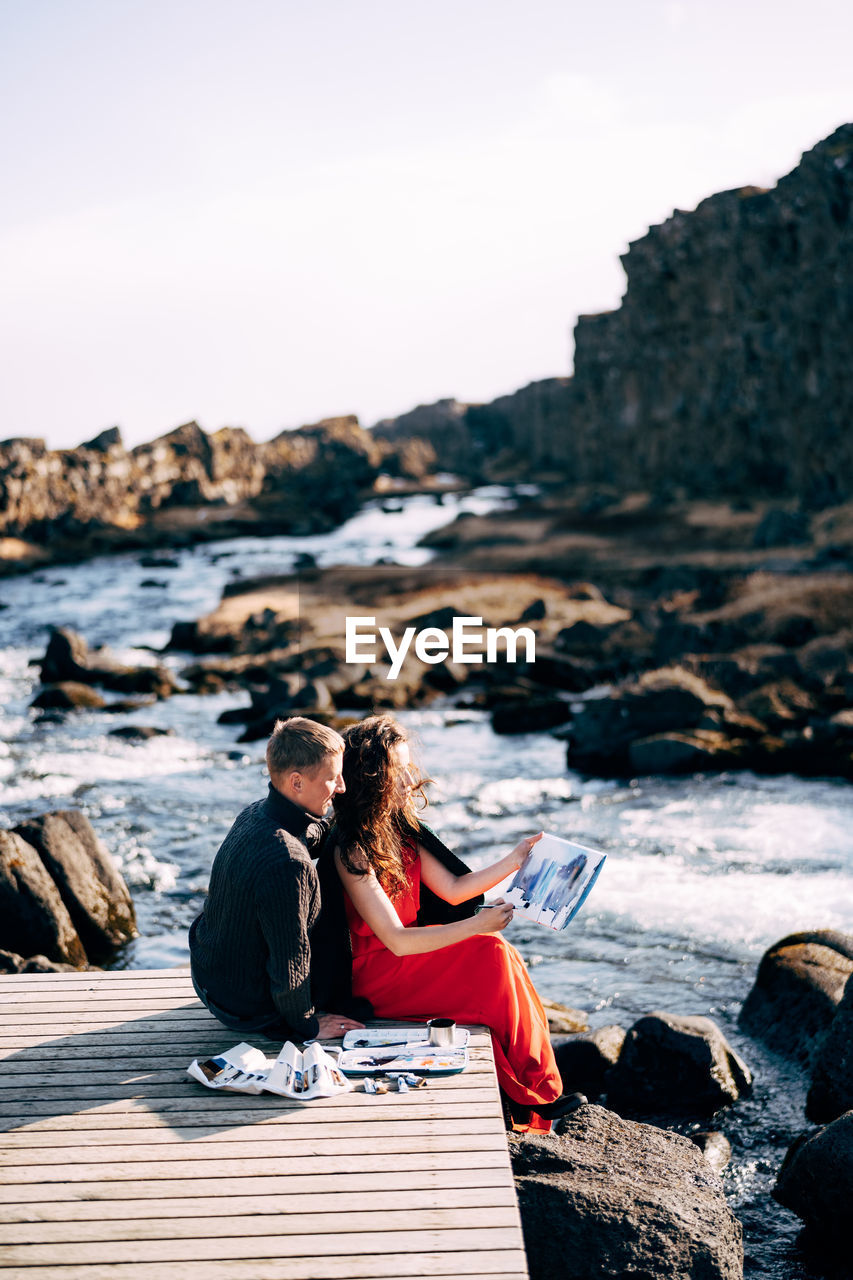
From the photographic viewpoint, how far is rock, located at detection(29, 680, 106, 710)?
3462cm

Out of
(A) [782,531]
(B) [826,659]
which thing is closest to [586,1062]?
(B) [826,659]

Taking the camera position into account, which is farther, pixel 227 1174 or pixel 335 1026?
pixel 335 1026

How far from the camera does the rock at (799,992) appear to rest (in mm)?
11172

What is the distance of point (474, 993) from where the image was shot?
23.5 ft

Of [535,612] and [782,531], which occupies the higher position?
[782,531]

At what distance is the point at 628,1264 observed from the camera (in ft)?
20.0

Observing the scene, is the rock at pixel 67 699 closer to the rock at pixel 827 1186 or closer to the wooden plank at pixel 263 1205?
the rock at pixel 827 1186

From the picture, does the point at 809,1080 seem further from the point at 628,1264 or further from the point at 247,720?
the point at 247,720

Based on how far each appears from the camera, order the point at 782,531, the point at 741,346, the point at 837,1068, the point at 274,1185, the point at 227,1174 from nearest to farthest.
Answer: the point at 274,1185, the point at 227,1174, the point at 837,1068, the point at 782,531, the point at 741,346

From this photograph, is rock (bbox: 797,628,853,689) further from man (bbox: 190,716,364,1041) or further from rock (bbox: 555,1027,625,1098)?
man (bbox: 190,716,364,1041)

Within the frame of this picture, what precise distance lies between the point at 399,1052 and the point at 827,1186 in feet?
10.8

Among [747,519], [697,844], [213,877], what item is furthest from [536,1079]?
[747,519]

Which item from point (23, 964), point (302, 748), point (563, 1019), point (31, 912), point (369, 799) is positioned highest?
point (302, 748)

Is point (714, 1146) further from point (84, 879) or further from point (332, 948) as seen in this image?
point (84, 879)
